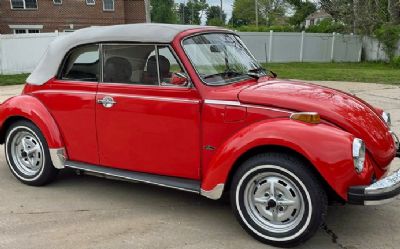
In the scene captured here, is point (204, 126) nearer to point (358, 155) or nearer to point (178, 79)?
point (178, 79)

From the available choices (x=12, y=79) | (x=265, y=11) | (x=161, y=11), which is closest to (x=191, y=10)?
(x=265, y=11)

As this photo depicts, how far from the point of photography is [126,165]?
4488mm

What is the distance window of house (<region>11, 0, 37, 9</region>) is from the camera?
2959 cm

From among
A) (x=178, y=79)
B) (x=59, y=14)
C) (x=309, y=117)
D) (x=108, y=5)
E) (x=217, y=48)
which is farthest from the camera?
(x=108, y=5)

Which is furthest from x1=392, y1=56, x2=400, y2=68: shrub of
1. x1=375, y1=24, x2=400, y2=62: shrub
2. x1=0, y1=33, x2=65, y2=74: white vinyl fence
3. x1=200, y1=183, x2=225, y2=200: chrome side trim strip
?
x1=200, y1=183, x2=225, y2=200: chrome side trim strip

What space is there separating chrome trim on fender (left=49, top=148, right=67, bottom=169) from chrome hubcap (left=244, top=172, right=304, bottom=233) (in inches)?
88.2

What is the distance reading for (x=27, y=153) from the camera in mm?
5172

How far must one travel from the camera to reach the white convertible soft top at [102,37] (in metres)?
4.31

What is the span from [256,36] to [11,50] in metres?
13.7

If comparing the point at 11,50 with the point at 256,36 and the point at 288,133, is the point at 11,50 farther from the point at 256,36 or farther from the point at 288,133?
the point at 288,133

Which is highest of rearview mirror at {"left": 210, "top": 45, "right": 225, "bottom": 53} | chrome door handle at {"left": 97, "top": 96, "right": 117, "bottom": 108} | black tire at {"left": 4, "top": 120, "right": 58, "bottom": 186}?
rearview mirror at {"left": 210, "top": 45, "right": 225, "bottom": 53}

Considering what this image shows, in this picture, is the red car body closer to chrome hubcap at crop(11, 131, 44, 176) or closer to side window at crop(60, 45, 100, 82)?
side window at crop(60, 45, 100, 82)

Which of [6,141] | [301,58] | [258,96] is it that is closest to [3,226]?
[6,141]

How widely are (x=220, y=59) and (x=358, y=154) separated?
1.75 meters
